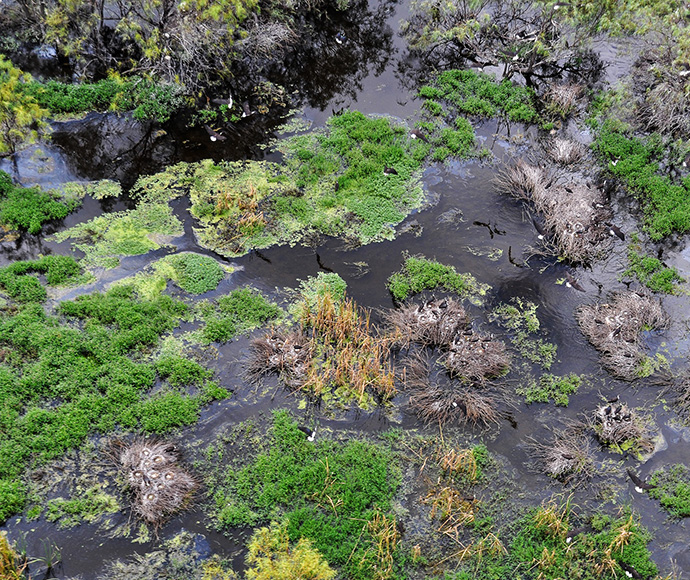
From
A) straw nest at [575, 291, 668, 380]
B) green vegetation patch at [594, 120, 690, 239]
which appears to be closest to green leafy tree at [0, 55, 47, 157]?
straw nest at [575, 291, 668, 380]

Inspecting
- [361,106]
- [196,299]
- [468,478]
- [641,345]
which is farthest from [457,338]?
[361,106]

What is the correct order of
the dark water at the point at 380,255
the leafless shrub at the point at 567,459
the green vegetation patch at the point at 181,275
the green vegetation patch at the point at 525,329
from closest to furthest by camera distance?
the dark water at the point at 380,255, the leafless shrub at the point at 567,459, the green vegetation patch at the point at 525,329, the green vegetation patch at the point at 181,275

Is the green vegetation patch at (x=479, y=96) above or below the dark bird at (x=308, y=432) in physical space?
above

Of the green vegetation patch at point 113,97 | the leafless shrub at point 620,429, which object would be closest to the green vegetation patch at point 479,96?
the green vegetation patch at point 113,97

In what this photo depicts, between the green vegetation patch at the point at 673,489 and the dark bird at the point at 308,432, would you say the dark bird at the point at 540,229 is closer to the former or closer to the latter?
the green vegetation patch at the point at 673,489

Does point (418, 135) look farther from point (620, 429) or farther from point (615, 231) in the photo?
point (620, 429)

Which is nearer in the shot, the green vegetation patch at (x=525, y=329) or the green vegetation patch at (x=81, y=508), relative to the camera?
the green vegetation patch at (x=81, y=508)
